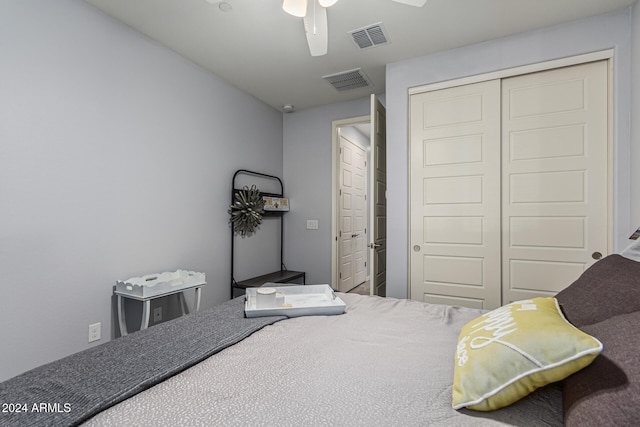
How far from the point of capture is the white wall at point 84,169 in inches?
68.9

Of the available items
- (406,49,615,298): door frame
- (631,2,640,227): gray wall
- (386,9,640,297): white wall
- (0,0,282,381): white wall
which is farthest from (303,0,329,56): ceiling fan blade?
(631,2,640,227): gray wall

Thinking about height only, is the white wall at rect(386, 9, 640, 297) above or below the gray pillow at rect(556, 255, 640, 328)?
above

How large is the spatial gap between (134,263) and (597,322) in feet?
8.94

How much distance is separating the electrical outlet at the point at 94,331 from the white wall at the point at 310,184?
7.79ft

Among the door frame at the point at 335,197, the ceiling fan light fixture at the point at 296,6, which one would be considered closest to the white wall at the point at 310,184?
the door frame at the point at 335,197

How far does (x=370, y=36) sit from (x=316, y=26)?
85 cm

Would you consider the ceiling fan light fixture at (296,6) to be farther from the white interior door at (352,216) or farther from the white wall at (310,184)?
the white interior door at (352,216)

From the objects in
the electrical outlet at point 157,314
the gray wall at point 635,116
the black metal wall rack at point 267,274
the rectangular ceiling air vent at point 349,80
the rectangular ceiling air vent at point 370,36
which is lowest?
the electrical outlet at point 157,314

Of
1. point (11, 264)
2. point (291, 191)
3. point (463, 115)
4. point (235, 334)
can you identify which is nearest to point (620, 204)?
point (463, 115)

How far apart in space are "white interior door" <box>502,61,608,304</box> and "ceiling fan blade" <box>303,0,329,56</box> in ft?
5.40

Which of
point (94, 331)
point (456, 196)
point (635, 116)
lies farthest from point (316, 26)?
point (94, 331)

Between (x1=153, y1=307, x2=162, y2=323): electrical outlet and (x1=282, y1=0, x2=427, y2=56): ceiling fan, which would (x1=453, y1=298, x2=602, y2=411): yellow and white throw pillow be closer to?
(x1=282, y1=0, x2=427, y2=56): ceiling fan

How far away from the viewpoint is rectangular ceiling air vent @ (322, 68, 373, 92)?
122 inches

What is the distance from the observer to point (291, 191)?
4.23m
